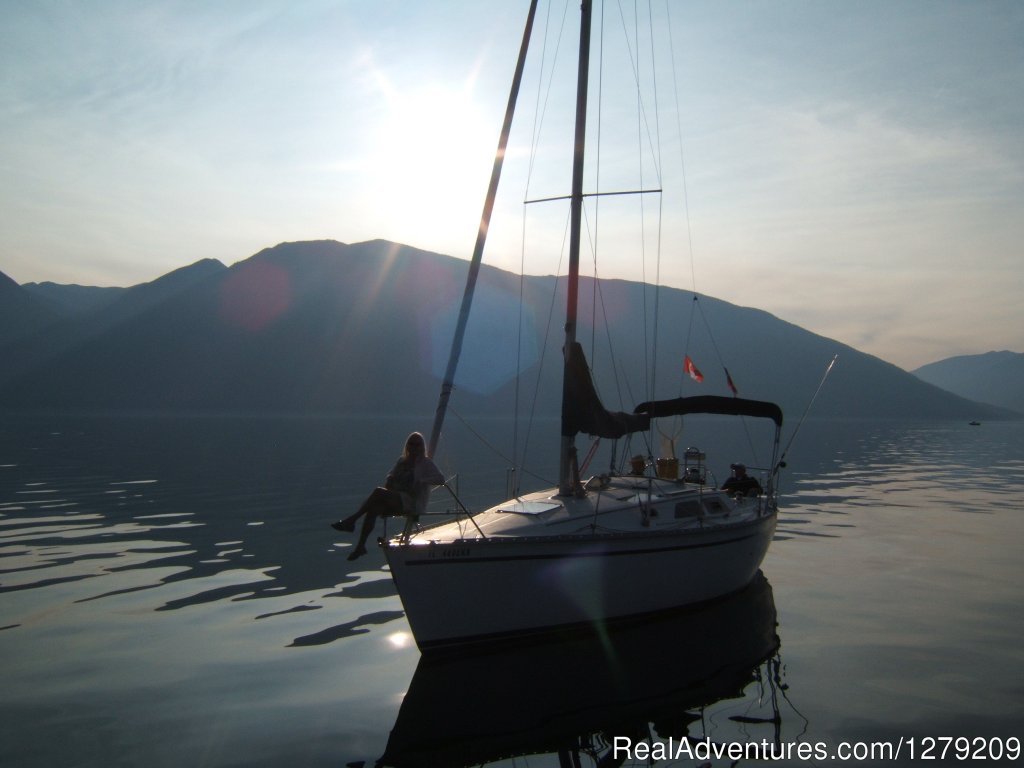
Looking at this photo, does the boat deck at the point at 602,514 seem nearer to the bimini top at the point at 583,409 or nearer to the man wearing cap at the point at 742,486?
the bimini top at the point at 583,409

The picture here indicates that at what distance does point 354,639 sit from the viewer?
11.9m

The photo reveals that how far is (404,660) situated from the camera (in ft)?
36.3

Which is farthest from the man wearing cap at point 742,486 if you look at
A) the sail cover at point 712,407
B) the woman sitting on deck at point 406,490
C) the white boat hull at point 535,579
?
the woman sitting on deck at point 406,490

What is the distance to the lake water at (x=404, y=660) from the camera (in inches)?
342

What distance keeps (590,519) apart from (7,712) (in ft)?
26.3

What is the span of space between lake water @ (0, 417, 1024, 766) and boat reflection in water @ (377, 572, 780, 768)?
4 cm

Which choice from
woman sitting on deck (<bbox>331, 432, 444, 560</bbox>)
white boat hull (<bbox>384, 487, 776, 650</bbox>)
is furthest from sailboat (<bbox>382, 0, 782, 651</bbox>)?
woman sitting on deck (<bbox>331, 432, 444, 560</bbox>)

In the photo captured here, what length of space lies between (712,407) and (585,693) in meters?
7.29

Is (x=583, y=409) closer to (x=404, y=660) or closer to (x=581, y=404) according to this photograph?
(x=581, y=404)

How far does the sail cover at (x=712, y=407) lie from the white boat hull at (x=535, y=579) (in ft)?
10.8

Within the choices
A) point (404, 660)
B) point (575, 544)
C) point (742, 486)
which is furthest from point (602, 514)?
point (742, 486)

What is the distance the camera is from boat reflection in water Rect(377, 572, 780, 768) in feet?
28.6

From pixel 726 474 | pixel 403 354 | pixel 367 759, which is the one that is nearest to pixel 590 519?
pixel 367 759

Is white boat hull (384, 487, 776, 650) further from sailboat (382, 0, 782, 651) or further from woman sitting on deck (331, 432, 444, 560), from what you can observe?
woman sitting on deck (331, 432, 444, 560)
